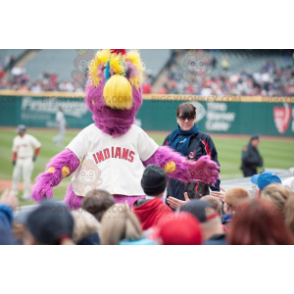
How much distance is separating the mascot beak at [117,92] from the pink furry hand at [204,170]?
0.82 m

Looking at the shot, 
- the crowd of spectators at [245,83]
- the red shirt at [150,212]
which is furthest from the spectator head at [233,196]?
the crowd of spectators at [245,83]

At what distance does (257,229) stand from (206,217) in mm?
406

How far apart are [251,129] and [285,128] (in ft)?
3.34

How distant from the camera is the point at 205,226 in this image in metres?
2.70

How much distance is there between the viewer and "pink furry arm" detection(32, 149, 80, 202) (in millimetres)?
3648

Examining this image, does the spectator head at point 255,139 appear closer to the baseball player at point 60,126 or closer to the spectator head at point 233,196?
the baseball player at point 60,126

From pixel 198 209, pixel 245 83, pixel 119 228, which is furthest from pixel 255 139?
pixel 119 228

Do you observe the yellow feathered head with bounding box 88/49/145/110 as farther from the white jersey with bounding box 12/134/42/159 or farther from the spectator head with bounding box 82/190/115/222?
the white jersey with bounding box 12/134/42/159

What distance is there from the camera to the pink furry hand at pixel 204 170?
4059 mm

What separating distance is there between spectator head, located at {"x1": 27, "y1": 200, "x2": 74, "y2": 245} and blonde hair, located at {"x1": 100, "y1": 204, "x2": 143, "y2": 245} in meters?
0.29

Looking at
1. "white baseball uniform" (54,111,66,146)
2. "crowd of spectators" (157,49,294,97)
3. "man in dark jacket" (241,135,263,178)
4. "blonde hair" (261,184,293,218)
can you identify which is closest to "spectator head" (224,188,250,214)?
"blonde hair" (261,184,293,218)

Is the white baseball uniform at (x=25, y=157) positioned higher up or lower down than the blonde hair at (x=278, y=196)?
higher up
